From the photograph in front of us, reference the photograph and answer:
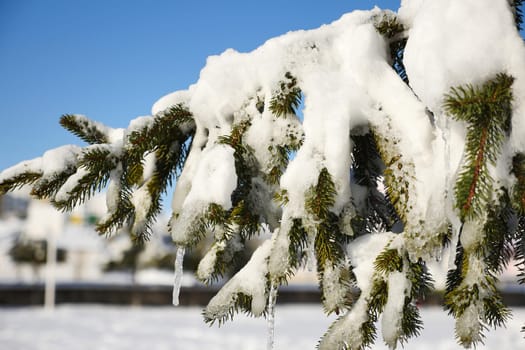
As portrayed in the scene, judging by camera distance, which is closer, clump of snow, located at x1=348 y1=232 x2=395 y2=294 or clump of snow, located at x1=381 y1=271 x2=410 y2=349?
clump of snow, located at x1=381 y1=271 x2=410 y2=349

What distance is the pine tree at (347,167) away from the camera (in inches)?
46.9

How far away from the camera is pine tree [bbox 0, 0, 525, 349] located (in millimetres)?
1191

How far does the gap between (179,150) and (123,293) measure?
1025 inches

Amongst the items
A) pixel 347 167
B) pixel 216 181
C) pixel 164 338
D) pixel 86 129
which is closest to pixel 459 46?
pixel 347 167

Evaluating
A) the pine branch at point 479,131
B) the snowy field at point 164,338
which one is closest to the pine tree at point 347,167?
the pine branch at point 479,131

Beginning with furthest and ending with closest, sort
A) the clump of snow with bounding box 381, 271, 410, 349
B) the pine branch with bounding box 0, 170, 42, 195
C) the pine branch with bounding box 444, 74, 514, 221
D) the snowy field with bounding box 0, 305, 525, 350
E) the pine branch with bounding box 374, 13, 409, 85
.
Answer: the snowy field with bounding box 0, 305, 525, 350
the pine branch with bounding box 374, 13, 409, 85
the pine branch with bounding box 0, 170, 42, 195
the clump of snow with bounding box 381, 271, 410, 349
the pine branch with bounding box 444, 74, 514, 221

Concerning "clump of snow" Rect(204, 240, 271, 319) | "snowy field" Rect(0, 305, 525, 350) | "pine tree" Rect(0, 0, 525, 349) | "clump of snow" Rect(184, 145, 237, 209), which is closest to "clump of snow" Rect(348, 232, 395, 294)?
"pine tree" Rect(0, 0, 525, 349)

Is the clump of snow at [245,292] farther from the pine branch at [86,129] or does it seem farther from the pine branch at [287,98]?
the pine branch at [86,129]

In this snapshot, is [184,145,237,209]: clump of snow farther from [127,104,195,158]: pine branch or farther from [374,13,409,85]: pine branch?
[374,13,409,85]: pine branch

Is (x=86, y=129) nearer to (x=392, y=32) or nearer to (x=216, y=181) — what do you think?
(x=216, y=181)

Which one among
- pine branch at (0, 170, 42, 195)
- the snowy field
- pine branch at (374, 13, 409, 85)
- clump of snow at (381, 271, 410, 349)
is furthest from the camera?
the snowy field

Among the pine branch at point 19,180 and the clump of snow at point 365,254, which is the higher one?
the pine branch at point 19,180

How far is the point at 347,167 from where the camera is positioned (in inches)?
55.9

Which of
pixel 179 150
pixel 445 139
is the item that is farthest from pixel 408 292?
pixel 179 150
